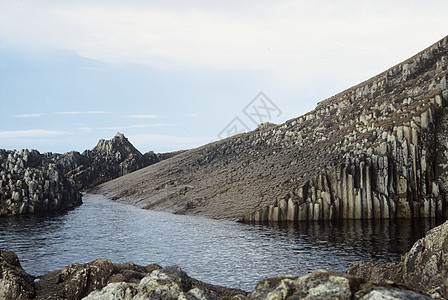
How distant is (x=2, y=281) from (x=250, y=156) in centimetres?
6940

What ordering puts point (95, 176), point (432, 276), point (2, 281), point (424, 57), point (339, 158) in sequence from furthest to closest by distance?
point (95, 176) < point (424, 57) < point (339, 158) < point (2, 281) < point (432, 276)

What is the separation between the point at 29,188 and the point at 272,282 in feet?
276

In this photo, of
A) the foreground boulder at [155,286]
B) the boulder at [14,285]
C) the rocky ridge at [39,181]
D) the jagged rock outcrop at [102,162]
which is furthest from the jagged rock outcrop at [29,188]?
the boulder at [14,285]

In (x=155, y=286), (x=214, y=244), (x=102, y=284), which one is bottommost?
(x=214, y=244)

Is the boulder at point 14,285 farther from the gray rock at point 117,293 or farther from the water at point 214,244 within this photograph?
the water at point 214,244

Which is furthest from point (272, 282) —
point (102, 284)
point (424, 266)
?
point (102, 284)

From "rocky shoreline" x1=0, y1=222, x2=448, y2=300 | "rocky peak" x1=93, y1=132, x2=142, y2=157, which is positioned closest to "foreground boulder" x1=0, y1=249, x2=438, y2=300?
"rocky shoreline" x1=0, y1=222, x2=448, y2=300

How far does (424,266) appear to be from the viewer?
58.9 feet

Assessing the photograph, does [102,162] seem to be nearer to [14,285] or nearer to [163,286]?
[14,285]

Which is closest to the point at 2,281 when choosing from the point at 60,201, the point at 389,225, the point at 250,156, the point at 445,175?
the point at 389,225

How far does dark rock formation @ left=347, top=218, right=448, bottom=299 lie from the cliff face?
40.8m

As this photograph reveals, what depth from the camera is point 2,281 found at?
65.2 ft

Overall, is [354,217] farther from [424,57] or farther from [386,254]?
[424,57]

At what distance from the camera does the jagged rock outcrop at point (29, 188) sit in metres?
81.6
